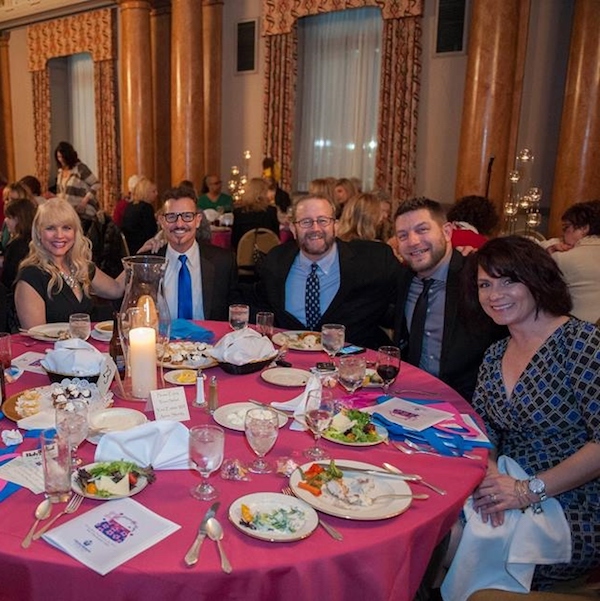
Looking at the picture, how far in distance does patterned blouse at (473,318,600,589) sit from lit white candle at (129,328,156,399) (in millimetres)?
1046

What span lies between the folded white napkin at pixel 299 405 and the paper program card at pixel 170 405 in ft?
0.85

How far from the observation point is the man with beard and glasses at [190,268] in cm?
300

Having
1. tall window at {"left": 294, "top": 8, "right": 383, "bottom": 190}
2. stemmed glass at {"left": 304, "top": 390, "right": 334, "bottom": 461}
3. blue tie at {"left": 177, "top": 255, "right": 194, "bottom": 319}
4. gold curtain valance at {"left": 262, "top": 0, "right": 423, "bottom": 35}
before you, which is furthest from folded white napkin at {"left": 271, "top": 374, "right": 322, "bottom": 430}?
tall window at {"left": 294, "top": 8, "right": 383, "bottom": 190}

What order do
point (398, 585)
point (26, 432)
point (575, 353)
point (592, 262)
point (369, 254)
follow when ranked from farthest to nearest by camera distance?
point (592, 262), point (369, 254), point (575, 353), point (26, 432), point (398, 585)

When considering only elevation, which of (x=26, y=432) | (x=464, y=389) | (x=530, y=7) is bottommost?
(x=464, y=389)

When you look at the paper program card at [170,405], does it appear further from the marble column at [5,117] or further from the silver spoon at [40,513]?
the marble column at [5,117]

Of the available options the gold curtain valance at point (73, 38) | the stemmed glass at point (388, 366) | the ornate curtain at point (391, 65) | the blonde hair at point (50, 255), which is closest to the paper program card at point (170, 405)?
the stemmed glass at point (388, 366)

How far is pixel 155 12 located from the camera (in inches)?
389

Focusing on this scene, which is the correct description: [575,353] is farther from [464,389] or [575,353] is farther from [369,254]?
[369,254]

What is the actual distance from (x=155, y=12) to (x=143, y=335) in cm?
971

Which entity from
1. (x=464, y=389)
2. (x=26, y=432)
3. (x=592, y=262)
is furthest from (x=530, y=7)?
(x=26, y=432)

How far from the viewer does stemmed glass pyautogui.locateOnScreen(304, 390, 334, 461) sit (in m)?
1.45

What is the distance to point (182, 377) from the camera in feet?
6.30

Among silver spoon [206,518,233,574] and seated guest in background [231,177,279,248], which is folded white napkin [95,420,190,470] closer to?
silver spoon [206,518,233,574]
